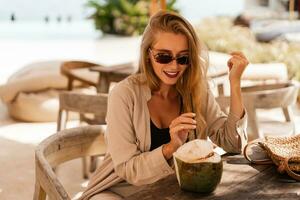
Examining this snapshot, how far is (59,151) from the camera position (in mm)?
2113

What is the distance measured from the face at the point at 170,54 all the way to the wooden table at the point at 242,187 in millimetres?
393

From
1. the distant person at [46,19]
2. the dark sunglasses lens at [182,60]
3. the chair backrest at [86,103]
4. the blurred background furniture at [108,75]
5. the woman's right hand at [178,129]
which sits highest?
the dark sunglasses lens at [182,60]

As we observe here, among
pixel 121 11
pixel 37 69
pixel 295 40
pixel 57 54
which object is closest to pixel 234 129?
pixel 37 69

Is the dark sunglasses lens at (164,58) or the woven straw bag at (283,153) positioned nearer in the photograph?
the woven straw bag at (283,153)

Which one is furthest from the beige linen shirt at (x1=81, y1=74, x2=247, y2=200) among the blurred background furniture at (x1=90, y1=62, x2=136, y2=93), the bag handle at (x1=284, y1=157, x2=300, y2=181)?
the blurred background furniture at (x1=90, y1=62, x2=136, y2=93)

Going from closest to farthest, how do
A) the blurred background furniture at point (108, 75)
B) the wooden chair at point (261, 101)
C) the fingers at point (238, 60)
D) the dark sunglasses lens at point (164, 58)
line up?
the dark sunglasses lens at point (164, 58) < the fingers at point (238, 60) < the wooden chair at point (261, 101) < the blurred background furniture at point (108, 75)

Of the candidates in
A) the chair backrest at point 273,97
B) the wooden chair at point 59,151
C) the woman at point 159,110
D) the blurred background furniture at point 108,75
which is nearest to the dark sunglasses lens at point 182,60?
the woman at point 159,110

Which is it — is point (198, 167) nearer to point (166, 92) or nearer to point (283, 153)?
point (283, 153)

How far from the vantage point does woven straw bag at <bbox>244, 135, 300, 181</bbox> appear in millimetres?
1793

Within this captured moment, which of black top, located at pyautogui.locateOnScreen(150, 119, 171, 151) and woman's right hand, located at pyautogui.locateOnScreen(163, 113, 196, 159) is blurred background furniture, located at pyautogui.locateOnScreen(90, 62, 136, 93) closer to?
black top, located at pyautogui.locateOnScreen(150, 119, 171, 151)

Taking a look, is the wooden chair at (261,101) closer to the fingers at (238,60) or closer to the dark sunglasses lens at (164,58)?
the fingers at (238,60)

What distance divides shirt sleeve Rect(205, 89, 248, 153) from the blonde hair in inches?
1.7

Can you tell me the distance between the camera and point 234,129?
214 centimetres

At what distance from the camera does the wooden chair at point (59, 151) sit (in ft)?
5.68
